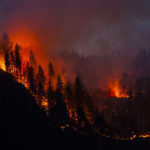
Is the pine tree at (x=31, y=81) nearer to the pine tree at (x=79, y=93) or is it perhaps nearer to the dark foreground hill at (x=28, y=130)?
the dark foreground hill at (x=28, y=130)

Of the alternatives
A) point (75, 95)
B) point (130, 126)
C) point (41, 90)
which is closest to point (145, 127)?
point (130, 126)

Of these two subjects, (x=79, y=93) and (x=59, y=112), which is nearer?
(x=59, y=112)

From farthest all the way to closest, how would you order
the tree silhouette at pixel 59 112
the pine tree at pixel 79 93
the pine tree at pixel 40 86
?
the pine tree at pixel 79 93
the pine tree at pixel 40 86
the tree silhouette at pixel 59 112

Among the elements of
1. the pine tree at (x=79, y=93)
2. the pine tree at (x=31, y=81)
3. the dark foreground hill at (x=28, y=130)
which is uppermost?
the pine tree at (x=31, y=81)

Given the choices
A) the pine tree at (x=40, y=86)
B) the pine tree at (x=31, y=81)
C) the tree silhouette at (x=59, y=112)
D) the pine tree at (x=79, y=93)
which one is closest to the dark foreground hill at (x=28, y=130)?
the tree silhouette at (x=59, y=112)

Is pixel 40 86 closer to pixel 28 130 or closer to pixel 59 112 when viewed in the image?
pixel 59 112

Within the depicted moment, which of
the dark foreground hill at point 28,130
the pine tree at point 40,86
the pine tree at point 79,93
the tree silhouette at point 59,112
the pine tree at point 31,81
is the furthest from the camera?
the pine tree at point 79,93

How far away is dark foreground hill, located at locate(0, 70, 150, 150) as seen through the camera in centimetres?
3434

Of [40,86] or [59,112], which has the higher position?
[40,86]

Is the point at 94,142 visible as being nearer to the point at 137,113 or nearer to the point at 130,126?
the point at 130,126

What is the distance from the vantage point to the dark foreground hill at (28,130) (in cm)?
3434

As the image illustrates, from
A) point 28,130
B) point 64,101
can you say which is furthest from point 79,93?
point 28,130

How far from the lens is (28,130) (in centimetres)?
3897

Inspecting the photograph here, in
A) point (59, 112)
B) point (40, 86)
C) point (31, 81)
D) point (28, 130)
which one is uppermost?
point (31, 81)
